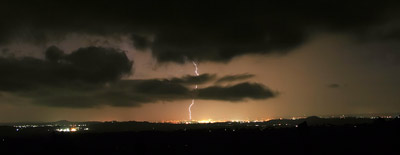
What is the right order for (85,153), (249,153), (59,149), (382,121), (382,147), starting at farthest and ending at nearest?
(382,121) → (59,149) → (85,153) → (249,153) → (382,147)

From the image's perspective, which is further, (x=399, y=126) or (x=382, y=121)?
(x=382, y=121)

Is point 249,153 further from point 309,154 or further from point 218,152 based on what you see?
point 309,154

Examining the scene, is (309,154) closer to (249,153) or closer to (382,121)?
(249,153)

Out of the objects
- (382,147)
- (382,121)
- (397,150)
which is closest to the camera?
(397,150)

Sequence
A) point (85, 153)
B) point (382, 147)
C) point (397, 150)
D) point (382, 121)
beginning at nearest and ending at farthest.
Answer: point (397, 150)
point (382, 147)
point (85, 153)
point (382, 121)

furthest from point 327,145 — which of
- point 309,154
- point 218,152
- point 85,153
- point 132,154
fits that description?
point 85,153

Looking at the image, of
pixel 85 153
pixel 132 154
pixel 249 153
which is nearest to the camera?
pixel 249 153

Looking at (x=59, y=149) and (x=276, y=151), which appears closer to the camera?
(x=276, y=151)

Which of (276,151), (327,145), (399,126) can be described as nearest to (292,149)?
(276,151)
